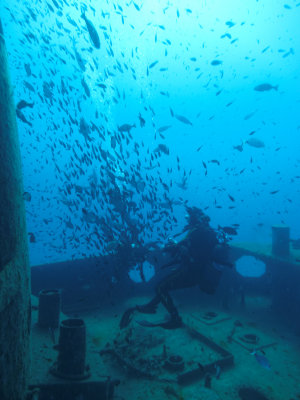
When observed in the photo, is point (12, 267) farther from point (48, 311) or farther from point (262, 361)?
point (262, 361)

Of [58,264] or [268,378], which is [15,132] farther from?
[58,264]

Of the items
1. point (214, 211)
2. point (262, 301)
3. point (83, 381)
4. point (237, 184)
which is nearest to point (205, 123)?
point (214, 211)

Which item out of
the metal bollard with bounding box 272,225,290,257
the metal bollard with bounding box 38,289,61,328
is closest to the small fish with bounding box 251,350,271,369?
the metal bollard with bounding box 38,289,61,328

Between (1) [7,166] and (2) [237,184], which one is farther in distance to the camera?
(2) [237,184]

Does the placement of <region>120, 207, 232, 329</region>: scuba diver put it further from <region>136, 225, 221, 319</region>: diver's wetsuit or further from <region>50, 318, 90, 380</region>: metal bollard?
<region>50, 318, 90, 380</region>: metal bollard

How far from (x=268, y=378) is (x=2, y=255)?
7.84 meters

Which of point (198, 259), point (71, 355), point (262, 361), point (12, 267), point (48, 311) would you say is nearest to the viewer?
point (12, 267)

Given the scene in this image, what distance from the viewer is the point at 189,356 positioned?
8125mm

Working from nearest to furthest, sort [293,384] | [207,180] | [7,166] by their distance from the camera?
[7,166] → [293,384] → [207,180]

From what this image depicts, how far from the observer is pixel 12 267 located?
264cm

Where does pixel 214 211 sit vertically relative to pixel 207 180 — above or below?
below

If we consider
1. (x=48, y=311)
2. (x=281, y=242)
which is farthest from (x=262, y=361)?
(x=281, y=242)

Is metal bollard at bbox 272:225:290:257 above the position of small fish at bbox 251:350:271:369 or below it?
above

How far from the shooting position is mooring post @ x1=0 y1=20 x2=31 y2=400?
7.44 ft
